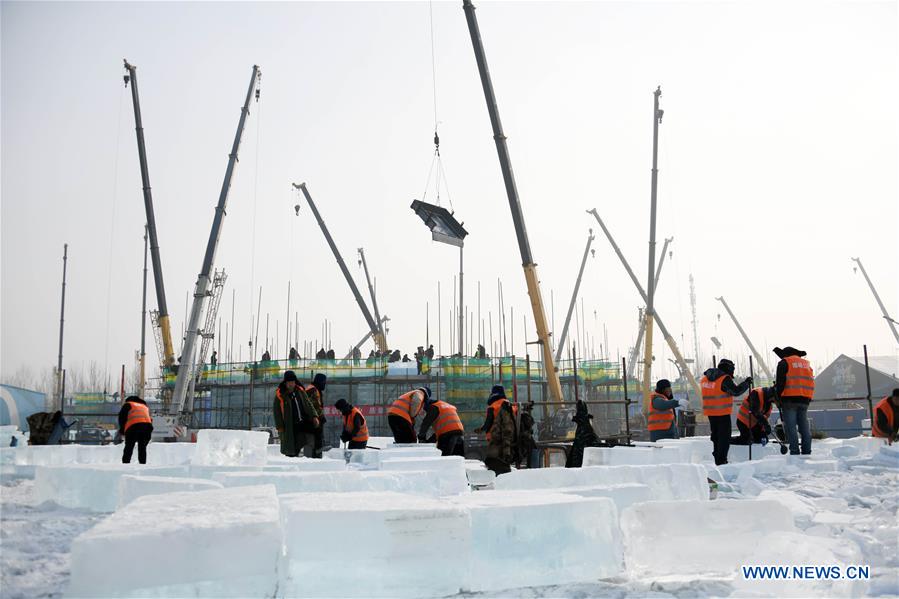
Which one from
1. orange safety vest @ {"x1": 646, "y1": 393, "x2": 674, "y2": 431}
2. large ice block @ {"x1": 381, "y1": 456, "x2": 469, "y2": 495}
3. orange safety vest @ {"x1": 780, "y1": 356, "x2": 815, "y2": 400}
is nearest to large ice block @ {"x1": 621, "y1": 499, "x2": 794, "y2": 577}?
large ice block @ {"x1": 381, "y1": 456, "x2": 469, "y2": 495}

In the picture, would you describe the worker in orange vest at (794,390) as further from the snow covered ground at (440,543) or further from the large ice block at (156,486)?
the large ice block at (156,486)

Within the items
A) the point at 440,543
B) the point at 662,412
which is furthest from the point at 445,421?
the point at 440,543

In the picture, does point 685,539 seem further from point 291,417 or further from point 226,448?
point 291,417

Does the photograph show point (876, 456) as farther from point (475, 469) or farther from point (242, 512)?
point (242, 512)

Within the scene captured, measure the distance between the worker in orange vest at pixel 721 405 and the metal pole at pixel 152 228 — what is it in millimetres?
18528

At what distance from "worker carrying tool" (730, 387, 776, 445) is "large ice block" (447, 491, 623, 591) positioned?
18.4 ft

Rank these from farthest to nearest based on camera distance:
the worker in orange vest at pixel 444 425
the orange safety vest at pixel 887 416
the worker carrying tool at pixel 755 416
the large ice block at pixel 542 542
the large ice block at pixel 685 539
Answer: the orange safety vest at pixel 887 416 → the worker in orange vest at pixel 444 425 → the worker carrying tool at pixel 755 416 → the large ice block at pixel 685 539 → the large ice block at pixel 542 542

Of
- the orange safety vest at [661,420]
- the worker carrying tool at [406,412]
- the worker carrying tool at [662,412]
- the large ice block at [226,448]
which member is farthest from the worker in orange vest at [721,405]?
the large ice block at [226,448]

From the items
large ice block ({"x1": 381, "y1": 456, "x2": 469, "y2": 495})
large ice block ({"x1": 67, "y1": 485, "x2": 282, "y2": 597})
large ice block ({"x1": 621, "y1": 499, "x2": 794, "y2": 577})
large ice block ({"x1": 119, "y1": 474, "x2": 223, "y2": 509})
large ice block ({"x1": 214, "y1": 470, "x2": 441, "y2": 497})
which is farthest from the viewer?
large ice block ({"x1": 381, "y1": 456, "x2": 469, "y2": 495})

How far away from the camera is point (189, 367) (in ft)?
64.3

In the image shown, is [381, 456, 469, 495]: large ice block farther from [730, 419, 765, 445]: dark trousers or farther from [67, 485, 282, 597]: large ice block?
[730, 419, 765, 445]: dark trousers

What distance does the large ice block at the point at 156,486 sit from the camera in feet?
11.8

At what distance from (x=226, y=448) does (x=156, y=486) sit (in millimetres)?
3248

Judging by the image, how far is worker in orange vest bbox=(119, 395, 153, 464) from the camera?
8.13 metres
